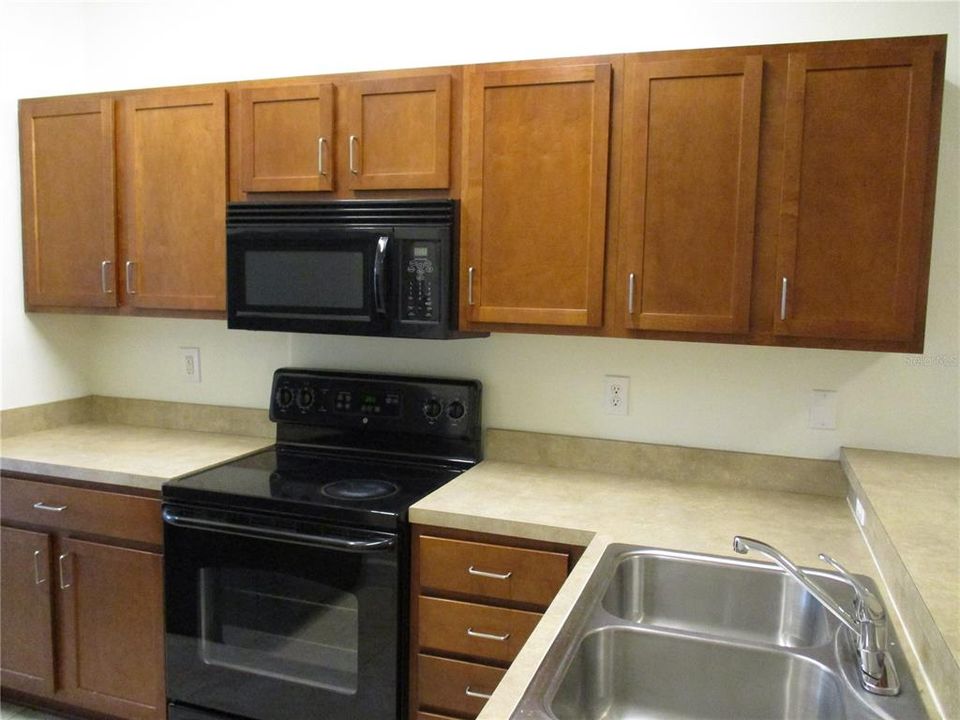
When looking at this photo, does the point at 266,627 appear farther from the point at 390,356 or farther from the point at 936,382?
the point at 936,382

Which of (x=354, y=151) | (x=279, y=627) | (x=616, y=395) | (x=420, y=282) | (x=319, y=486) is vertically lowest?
(x=279, y=627)

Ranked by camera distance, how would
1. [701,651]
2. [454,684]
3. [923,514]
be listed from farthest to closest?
[454,684] → [923,514] → [701,651]

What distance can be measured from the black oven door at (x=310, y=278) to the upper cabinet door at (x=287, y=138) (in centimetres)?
15

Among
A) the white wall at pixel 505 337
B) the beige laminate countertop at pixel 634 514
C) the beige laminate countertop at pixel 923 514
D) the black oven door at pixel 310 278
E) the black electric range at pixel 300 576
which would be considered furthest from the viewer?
the black oven door at pixel 310 278

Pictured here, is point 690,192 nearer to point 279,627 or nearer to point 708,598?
point 708,598

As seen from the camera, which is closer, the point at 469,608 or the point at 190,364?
the point at 469,608

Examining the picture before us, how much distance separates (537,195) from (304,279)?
763 mm

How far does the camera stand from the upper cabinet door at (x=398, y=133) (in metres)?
2.17

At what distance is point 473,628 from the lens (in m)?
1.93

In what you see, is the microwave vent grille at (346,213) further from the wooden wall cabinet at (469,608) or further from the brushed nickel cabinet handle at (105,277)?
the wooden wall cabinet at (469,608)

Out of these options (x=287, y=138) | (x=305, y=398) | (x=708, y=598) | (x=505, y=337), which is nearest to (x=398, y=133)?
(x=287, y=138)

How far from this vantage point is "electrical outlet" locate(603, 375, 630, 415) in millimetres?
2367

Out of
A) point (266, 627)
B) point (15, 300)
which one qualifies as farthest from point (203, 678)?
point (15, 300)

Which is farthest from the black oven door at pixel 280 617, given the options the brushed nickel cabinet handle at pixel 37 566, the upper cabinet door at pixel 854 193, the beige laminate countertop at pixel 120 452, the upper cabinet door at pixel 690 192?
the upper cabinet door at pixel 854 193
